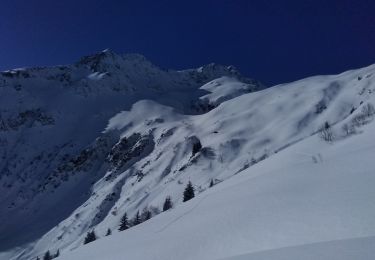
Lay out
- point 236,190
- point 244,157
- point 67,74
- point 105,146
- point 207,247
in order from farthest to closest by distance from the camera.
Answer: point 67,74, point 105,146, point 244,157, point 236,190, point 207,247

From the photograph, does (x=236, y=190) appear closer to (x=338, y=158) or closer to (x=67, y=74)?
(x=338, y=158)

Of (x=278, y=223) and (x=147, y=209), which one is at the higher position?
(x=147, y=209)

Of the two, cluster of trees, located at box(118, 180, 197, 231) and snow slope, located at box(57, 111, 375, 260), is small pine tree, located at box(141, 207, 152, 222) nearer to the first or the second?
cluster of trees, located at box(118, 180, 197, 231)

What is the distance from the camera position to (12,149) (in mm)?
112750

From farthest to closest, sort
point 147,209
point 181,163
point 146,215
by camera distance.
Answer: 1. point 181,163
2. point 147,209
3. point 146,215

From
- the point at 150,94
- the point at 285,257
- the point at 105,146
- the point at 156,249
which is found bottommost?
the point at 285,257

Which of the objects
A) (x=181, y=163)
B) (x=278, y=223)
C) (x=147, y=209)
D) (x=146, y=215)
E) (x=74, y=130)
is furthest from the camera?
(x=74, y=130)

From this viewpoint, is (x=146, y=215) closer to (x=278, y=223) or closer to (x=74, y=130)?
(x=278, y=223)

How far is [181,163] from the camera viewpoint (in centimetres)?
7238

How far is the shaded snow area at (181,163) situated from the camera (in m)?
8.99

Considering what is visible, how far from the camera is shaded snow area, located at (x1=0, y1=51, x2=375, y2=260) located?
8992mm

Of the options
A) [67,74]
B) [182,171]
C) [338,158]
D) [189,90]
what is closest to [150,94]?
[189,90]

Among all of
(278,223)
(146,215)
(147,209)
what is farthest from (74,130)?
(278,223)

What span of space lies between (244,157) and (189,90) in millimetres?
97786
